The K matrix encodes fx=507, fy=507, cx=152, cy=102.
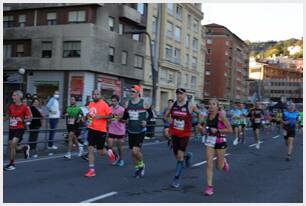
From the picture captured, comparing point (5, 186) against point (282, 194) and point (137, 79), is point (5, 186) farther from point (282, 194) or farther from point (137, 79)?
point (137, 79)

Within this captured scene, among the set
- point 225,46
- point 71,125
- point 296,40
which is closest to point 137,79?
point 71,125

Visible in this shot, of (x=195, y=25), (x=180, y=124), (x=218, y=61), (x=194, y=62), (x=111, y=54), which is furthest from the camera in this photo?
(x=218, y=61)

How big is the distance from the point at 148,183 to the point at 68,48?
30.0 metres

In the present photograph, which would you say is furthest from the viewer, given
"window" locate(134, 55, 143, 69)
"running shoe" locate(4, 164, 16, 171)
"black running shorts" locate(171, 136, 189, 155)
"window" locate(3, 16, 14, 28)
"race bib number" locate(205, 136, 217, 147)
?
"window" locate(134, 55, 143, 69)

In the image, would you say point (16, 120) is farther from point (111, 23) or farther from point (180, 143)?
point (111, 23)

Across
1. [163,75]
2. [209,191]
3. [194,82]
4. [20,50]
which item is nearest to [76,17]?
[20,50]

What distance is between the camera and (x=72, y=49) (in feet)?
125

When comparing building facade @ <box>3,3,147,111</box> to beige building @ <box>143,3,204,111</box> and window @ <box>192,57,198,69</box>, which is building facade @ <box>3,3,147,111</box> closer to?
beige building @ <box>143,3,204,111</box>

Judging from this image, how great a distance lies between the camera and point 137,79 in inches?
1763

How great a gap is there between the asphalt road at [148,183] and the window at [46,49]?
26.6 meters

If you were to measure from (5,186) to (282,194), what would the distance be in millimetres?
4695

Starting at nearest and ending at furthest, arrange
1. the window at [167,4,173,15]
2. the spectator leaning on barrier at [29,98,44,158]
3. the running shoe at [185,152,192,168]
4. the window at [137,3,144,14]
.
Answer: the running shoe at [185,152,192,168], the spectator leaning on barrier at [29,98,44,158], the window at [137,3,144,14], the window at [167,4,173,15]

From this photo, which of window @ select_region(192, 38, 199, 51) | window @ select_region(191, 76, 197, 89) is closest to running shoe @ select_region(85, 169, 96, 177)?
window @ select_region(191, 76, 197, 89)

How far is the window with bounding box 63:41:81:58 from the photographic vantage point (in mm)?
37688
